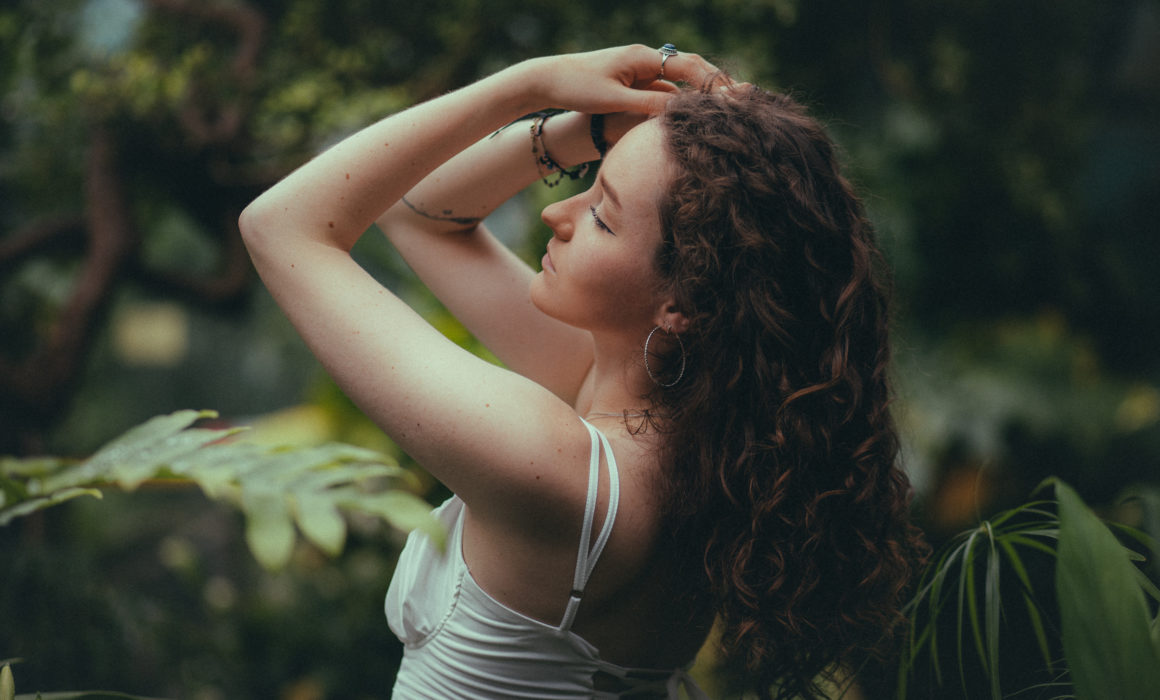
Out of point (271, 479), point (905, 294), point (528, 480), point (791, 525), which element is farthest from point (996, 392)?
point (271, 479)

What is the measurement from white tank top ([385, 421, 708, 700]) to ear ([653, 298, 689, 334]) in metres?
0.17

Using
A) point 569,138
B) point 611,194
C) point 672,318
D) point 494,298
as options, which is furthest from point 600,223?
point 494,298

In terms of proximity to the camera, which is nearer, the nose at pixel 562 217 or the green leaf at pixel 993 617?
the green leaf at pixel 993 617

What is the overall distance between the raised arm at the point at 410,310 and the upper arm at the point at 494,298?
0.31m

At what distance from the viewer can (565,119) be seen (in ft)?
4.00

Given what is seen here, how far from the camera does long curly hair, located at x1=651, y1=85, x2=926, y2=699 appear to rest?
38.7 inches

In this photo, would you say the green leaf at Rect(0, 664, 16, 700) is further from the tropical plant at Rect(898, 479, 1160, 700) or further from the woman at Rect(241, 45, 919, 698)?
the tropical plant at Rect(898, 479, 1160, 700)

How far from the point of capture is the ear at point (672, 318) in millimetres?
1017

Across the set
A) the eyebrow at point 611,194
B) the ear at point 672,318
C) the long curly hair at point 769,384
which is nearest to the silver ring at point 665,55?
the long curly hair at point 769,384

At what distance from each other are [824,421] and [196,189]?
297 cm

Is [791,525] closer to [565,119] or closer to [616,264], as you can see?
[616,264]

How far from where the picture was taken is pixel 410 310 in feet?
3.02

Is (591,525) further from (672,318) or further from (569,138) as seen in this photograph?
(569,138)

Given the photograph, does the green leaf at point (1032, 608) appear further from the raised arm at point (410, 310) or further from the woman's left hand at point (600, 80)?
the woman's left hand at point (600, 80)
